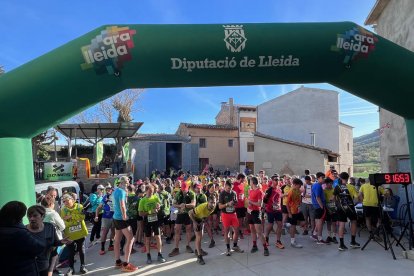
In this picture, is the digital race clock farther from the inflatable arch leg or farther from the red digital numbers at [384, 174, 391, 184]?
the inflatable arch leg

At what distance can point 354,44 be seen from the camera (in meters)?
4.64

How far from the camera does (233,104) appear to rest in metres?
41.0

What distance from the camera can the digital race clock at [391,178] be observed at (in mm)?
6387

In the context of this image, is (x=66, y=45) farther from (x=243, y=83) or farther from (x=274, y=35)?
(x=274, y=35)

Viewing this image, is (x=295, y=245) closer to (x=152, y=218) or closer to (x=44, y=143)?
(x=152, y=218)

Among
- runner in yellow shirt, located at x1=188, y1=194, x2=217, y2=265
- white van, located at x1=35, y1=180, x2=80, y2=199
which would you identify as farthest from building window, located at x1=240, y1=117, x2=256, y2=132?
runner in yellow shirt, located at x1=188, y1=194, x2=217, y2=265

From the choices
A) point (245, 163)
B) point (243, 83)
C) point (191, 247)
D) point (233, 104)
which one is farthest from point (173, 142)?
point (243, 83)

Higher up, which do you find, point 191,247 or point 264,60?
point 264,60

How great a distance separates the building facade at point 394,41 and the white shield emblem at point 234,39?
6821 mm

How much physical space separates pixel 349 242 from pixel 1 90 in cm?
881

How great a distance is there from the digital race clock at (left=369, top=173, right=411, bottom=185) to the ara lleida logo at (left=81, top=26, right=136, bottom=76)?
626 centimetres

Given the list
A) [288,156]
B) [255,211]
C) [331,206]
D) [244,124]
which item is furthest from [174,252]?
[244,124]

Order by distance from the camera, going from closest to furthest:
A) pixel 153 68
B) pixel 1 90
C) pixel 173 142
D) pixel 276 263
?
pixel 1 90 < pixel 153 68 < pixel 276 263 < pixel 173 142

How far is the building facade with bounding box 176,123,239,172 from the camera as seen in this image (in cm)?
3394
